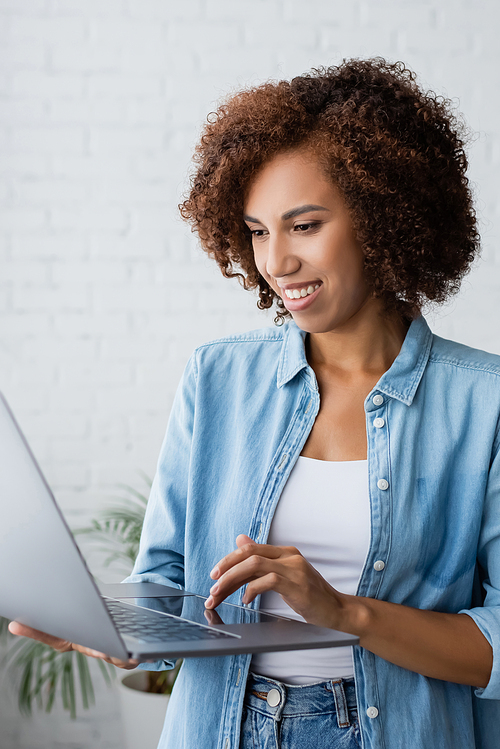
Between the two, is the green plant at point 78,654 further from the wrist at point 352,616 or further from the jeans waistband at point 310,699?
the wrist at point 352,616

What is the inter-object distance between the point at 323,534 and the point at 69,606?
0.46 meters

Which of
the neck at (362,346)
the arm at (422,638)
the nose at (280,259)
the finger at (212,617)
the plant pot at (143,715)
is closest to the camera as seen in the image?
the finger at (212,617)

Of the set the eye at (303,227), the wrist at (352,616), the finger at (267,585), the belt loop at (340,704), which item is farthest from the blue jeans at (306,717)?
the eye at (303,227)

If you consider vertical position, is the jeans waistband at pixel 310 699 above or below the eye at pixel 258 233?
below

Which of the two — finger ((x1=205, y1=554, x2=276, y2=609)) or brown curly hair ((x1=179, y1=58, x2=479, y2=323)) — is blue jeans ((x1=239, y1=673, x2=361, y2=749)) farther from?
brown curly hair ((x1=179, y1=58, x2=479, y2=323))

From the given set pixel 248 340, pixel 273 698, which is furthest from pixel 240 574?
pixel 248 340

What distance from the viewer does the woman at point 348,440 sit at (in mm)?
1005

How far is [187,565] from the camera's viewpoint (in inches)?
44.6

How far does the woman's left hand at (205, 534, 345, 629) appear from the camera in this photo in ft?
2.73

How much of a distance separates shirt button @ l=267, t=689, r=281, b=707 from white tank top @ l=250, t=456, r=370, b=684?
→ 0.02 m

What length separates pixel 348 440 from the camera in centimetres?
112

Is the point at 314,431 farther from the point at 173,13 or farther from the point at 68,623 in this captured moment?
the point at 173,13

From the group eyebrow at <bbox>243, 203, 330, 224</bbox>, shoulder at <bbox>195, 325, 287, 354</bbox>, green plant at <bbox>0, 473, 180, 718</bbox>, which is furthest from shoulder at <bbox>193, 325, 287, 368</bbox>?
green plant at <bbox>0, 473, 180, 718</bbox>

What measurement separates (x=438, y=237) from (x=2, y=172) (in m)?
1.70
